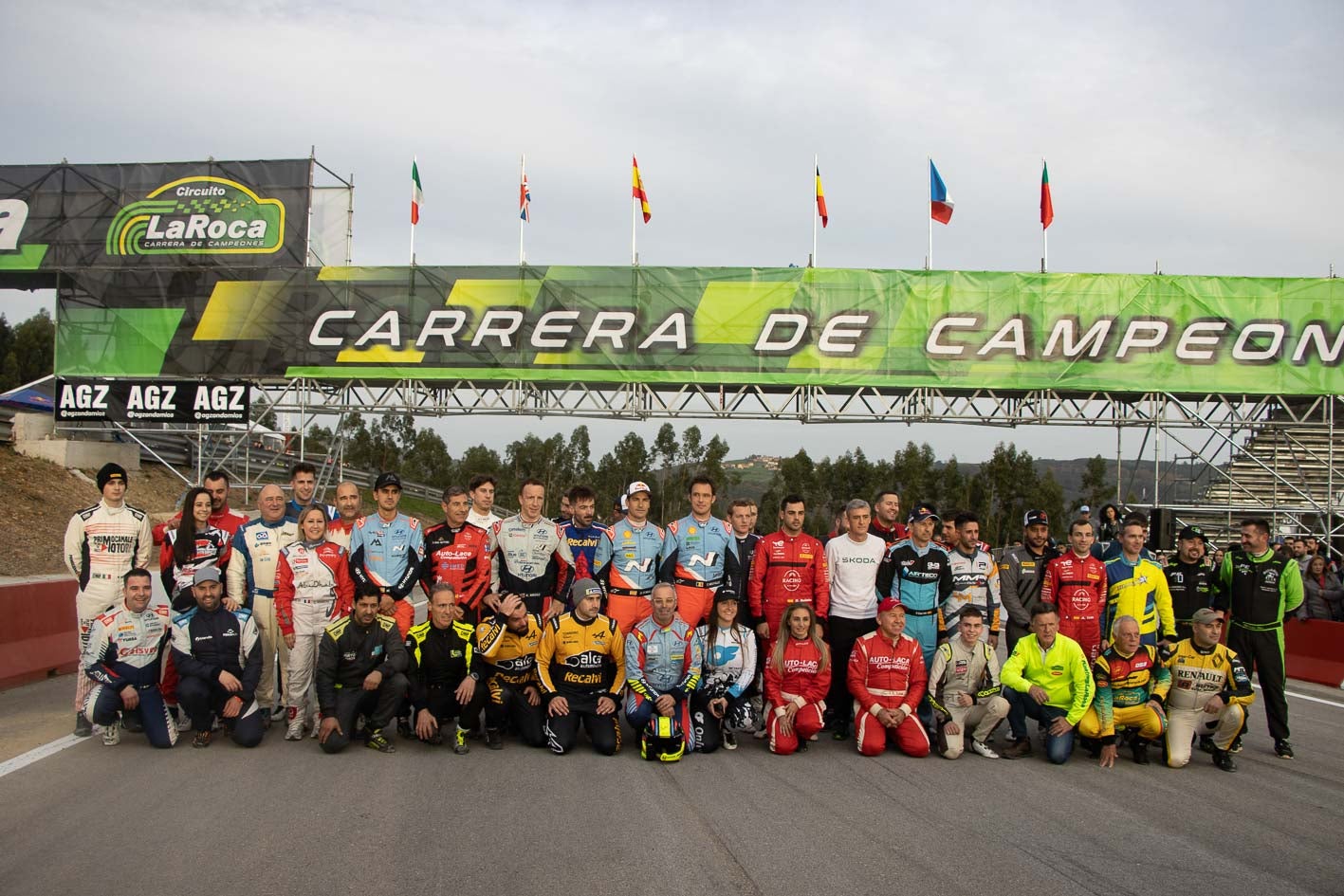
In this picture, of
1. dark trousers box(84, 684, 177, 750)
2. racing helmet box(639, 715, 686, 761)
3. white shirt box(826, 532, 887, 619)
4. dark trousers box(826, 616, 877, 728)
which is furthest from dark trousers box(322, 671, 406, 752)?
white shirt box(826, 532, 887, 619)

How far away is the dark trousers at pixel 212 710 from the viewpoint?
774 cm

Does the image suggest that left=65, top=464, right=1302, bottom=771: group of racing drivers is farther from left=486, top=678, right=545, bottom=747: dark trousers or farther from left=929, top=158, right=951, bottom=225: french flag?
left=929, top=158, right=951, bottom=225: french flag

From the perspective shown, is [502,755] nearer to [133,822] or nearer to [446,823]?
[446,823]

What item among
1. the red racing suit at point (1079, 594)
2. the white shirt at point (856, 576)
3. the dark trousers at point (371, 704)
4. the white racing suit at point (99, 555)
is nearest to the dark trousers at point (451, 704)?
the dark trousers at point (371, 704)

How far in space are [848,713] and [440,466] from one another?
5499 cm

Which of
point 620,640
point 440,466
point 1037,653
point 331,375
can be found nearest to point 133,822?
point 620,640

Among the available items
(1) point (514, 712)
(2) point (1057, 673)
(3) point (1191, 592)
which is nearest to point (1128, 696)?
(2) point (1057, 673)

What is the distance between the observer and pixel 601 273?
77.4ft

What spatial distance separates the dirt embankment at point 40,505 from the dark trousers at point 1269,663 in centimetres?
2092

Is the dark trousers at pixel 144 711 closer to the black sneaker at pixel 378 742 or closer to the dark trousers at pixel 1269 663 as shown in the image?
the black sneaker at pixel 378 742

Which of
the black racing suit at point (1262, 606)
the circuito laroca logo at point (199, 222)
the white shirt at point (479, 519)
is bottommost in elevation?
the black racing suit at point (1262, 606)

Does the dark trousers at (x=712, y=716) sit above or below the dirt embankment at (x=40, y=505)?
below

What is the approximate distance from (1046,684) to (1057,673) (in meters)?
0.12

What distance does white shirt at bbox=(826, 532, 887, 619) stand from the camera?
354 inches
